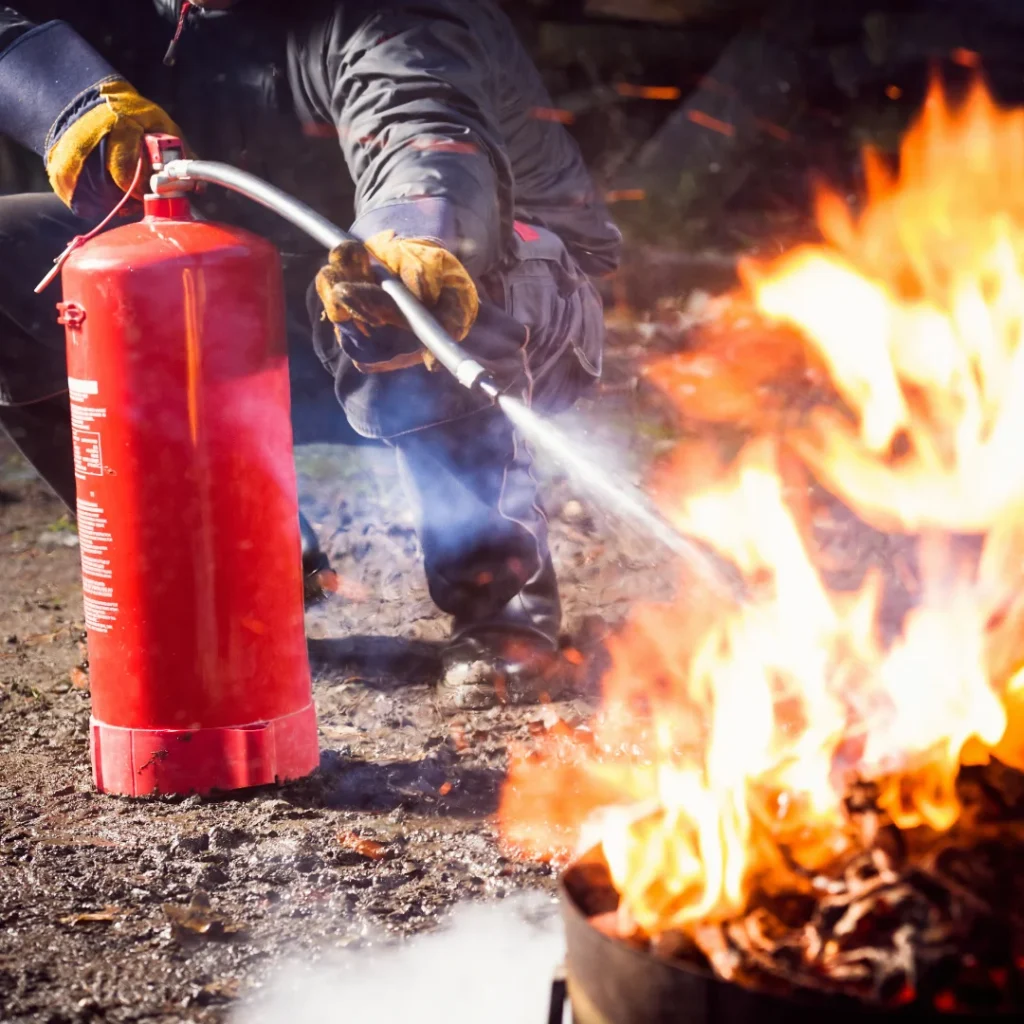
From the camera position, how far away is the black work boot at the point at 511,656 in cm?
356

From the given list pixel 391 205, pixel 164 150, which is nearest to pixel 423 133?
pixel 391 205

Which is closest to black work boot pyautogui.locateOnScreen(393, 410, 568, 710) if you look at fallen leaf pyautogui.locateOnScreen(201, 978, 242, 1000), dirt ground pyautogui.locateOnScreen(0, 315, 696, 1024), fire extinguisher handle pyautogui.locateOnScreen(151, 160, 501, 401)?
dirt ground pyautogui.locateOnScreen(0, 315, 696, 1024)

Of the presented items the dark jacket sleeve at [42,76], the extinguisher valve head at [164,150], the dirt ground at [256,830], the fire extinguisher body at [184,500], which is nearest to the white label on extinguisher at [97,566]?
the fire extinguisher body at [184,500]

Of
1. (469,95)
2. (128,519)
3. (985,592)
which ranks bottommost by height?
(985,592)

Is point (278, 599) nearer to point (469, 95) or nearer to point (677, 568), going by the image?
point (469, 95)

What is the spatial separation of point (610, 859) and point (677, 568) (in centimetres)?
288

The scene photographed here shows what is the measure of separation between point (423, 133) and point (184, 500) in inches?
46.4

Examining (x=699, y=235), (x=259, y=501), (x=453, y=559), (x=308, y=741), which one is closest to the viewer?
(x=259, y=501)

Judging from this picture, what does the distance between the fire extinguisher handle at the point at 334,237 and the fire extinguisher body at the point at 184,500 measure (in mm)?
84

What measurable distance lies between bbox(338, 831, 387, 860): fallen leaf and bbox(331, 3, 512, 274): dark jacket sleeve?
137cm

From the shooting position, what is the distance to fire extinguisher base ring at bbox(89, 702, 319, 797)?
2.91 m

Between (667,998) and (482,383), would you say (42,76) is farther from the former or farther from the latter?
(667,998)

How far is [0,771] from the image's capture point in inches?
124

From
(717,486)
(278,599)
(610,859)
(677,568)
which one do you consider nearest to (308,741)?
(278,599)
